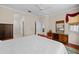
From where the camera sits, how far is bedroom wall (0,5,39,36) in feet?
2.28

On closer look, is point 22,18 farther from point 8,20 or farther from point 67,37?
point 67,37

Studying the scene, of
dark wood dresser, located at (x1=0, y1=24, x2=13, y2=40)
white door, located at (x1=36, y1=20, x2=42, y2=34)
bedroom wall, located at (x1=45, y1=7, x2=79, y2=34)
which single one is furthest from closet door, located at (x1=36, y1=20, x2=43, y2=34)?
dark wood dresser, located at (x1=0, y1=24, x2=13, y2=40)

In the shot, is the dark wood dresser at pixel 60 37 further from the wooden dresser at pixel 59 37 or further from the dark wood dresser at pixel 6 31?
the dark wood dresser at pixel 6 31

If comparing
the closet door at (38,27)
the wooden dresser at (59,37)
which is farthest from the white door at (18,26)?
the wooden dresser at (59,37)

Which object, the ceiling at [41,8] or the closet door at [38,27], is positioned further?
the closet door at [38,27]

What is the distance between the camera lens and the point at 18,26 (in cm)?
76

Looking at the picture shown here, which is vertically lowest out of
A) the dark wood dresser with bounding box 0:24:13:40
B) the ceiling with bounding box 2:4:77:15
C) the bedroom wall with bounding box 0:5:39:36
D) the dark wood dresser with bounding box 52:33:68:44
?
the dark wood dresser with bounding box 52:33:68:44

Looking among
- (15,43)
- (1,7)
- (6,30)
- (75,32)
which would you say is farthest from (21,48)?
(75,32)

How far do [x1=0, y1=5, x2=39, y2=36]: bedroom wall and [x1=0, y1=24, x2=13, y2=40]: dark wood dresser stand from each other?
0.04m

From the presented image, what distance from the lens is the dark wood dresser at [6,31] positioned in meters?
0.73

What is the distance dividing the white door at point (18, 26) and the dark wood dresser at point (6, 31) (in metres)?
0.04

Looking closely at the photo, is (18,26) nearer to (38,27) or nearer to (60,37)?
(38,27)

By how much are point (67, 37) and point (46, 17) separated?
27cm

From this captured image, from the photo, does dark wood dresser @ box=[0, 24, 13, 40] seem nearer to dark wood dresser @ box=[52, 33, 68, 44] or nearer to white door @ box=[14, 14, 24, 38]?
white door @ box=[14, 14, 24, 38]
